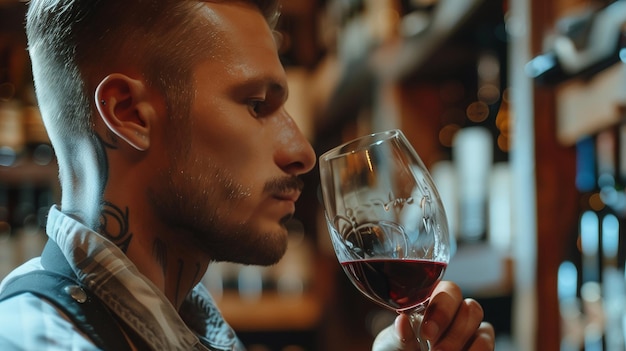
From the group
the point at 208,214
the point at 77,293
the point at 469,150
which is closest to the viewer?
the point at 77,293

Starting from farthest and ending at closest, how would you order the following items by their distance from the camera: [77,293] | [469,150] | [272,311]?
[272,311], [469,150], [77,293]

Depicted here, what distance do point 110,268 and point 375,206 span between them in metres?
0.27

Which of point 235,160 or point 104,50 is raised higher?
point 104,50

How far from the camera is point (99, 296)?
77cm

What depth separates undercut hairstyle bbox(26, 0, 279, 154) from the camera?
86 cm

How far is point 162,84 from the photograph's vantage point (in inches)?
34.0

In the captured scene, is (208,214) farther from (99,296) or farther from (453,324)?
(453,324)

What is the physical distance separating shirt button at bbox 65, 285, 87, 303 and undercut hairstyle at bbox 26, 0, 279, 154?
0.59ft

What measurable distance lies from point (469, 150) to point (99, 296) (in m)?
1.20

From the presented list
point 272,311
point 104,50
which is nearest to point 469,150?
point 104,50

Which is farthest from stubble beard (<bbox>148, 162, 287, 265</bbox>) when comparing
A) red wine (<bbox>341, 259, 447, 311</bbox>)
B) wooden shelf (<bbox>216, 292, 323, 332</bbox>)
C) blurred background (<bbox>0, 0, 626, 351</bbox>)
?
wooden shelf (<bbox>216, 292, 323, 332</bbox>)

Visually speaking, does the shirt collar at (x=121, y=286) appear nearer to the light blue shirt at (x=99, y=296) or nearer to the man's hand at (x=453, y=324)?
the light blue shirt at (x=99, y=296)

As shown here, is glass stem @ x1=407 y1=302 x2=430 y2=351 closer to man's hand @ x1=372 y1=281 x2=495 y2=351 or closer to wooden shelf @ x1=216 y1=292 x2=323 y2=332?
man's hand @ x1=372 y1=281 x2=495 y2=351

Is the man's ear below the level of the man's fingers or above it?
above
